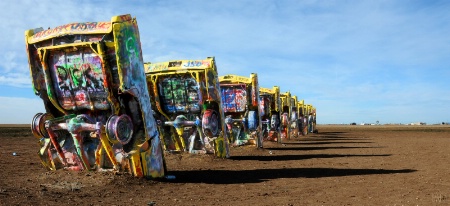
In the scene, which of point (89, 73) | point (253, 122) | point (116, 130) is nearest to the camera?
point (116, 130)

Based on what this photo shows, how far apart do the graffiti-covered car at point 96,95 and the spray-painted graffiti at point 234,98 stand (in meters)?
8.92

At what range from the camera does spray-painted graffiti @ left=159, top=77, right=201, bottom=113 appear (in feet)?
41.0

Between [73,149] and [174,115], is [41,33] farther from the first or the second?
[174,115]

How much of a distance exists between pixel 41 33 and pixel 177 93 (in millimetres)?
4808

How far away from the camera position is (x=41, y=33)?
8.58 m

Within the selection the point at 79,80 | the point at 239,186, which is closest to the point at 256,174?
the point at 239,186

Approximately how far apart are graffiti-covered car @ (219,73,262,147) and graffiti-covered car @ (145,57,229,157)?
14.0 ft

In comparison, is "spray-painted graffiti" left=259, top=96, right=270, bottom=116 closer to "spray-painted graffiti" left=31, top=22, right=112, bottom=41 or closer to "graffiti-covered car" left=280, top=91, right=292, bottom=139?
"graffiti-covered car" left=280, top=91, right=292, bottom=139

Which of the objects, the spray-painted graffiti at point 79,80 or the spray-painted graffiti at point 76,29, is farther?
the spray-painted graffiti at point 79,80

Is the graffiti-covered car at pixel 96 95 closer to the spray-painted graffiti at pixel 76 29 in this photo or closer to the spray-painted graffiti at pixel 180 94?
the spray-painted graffiti at pixel 76 29

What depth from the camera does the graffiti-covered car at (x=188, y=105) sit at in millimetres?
12266

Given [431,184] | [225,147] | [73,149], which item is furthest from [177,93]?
[431,184]

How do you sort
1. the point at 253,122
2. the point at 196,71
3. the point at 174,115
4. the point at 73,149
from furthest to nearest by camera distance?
the point at 253,122, the point at 174,115, the point at 196,71, the point at 73,149

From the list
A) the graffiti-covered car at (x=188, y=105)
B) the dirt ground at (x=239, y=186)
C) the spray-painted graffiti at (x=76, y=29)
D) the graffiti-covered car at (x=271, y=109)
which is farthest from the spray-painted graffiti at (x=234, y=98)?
the spray-painted graffiti at (x=76, y=29)
